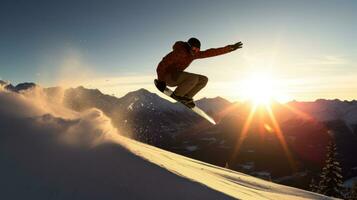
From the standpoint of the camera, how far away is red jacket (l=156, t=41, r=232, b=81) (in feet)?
42.4

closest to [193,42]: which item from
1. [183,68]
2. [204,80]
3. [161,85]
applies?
[183,68]

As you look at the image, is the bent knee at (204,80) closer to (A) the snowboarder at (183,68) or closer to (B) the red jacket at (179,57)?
(A) the snowboarder at (183,68)

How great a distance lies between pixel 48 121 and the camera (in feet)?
40.8

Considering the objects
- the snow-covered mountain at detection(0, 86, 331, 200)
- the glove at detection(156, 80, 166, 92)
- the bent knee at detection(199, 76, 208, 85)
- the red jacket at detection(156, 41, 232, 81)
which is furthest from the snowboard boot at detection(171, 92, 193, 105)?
the snow-covered mountain at detection(0, 86, 331, 200)

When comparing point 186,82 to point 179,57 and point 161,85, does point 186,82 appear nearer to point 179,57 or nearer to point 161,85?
point 161,85

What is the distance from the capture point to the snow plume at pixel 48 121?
455 inches

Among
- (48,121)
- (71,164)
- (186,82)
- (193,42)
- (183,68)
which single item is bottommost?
(71,164)

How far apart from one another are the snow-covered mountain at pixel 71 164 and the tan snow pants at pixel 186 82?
3.00 meters

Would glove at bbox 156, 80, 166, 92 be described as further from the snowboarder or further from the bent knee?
the bent knee

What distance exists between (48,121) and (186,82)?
535cm

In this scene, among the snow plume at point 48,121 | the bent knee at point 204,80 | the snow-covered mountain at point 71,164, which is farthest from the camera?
the bent knee at point 204,80

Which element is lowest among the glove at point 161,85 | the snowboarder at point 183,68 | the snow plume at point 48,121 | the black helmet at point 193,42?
the snow plume at point 48,121

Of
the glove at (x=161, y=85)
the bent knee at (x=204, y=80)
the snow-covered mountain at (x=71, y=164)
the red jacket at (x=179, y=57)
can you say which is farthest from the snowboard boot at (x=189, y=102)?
the snow-covered mountain at (x=71, y=164)

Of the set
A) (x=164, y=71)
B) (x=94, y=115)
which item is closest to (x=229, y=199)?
(x=164, y=71)
